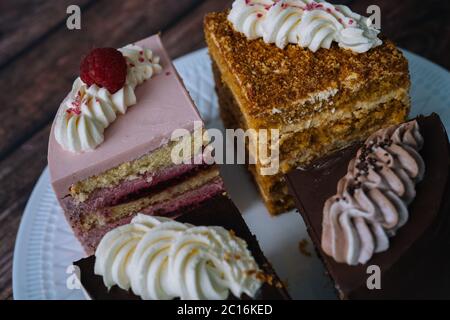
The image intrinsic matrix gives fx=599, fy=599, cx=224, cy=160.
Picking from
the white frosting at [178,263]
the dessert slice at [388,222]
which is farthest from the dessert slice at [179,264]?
the dessert slice at [388,222]

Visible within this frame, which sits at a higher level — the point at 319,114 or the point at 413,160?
the point at 319,114

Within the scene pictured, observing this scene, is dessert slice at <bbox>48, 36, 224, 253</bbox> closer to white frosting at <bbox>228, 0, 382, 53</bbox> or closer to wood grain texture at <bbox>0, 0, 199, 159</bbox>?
white frosting at <bbox>228, 0, 382, 53</bbox>

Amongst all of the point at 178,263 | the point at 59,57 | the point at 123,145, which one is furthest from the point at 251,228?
the point at 59,57

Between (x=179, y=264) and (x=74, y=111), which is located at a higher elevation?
(x=74, y=111)

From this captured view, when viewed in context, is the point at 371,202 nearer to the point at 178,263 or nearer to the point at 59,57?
the point at 178,263

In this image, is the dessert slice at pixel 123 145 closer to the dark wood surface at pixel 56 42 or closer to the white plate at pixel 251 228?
the white plate at pixel 251 228
